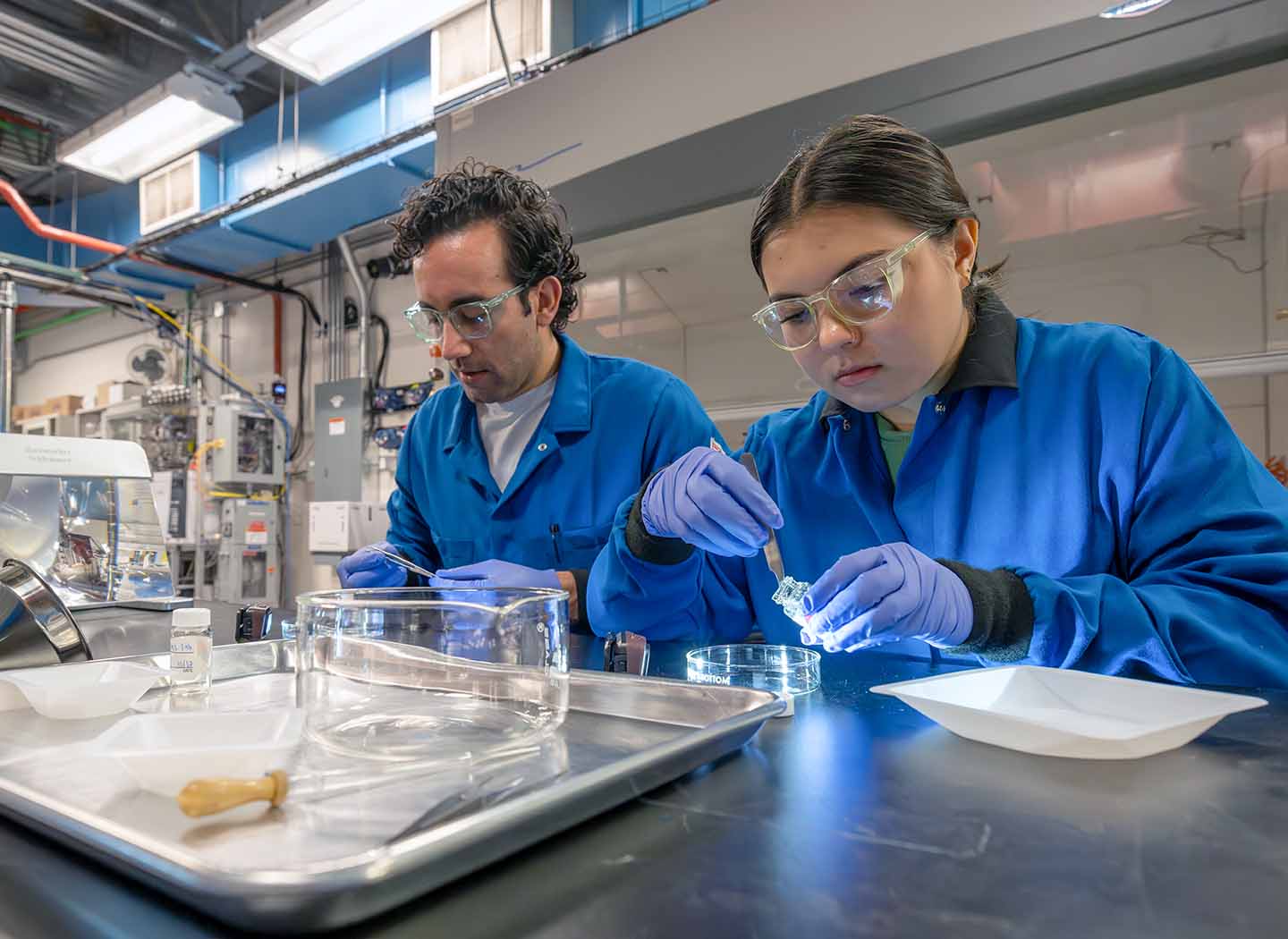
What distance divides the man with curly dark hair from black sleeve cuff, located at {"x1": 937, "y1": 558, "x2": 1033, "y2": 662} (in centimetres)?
92

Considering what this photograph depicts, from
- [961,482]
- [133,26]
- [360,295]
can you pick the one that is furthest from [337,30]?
[961,482]

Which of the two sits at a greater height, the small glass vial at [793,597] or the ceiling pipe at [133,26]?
the ceiling pipe at [133,26]

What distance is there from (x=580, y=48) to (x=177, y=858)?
308 cm

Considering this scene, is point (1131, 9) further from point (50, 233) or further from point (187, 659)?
point (50, 233)

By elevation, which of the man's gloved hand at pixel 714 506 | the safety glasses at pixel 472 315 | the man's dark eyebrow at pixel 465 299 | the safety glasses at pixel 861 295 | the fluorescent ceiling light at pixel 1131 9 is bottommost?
the man's gloved hand at pixel 714 506

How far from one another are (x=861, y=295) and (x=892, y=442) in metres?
0.37

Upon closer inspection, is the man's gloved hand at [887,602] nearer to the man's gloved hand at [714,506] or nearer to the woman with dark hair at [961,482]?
the woman with dark hair at [961,482]

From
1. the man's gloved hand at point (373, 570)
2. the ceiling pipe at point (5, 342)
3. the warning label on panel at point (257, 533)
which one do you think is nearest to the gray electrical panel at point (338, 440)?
the warning label on panel at point (257, 533)

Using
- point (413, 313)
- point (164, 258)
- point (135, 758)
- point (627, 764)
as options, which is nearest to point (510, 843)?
point (627, 764)

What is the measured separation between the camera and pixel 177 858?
1.10 ft

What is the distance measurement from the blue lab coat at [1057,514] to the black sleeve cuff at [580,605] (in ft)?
0.60

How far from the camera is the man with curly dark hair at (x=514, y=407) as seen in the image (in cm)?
180

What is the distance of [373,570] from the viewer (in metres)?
1.80

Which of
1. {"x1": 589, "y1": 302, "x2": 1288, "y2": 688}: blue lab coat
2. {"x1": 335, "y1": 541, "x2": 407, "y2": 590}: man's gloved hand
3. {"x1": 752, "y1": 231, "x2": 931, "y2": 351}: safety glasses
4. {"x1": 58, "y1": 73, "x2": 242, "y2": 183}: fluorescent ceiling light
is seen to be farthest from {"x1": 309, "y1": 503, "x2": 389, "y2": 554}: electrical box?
{"x1": 752, "y1": 231, "x2": 931, "y2": 351}: safety glasses
